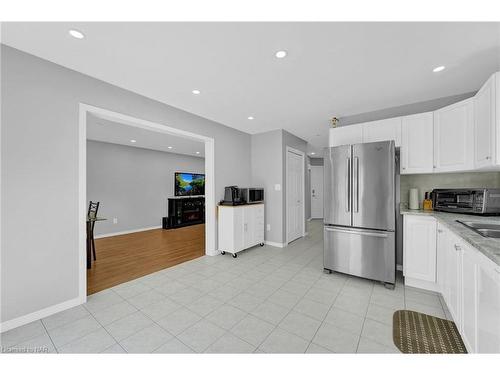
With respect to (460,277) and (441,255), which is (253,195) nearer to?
(441,255)

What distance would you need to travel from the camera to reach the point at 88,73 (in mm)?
2113

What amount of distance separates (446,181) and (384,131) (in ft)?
3.43

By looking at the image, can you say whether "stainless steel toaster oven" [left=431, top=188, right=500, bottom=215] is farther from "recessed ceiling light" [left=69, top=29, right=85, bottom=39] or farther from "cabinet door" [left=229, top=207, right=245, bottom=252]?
"recessed ceiling light" [left=69, top=29, right=85, bottom=39]

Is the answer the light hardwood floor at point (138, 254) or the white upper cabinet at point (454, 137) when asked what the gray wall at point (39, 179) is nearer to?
the light hardwood floor at point (138, 254)

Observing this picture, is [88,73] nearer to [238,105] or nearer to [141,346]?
[238,105]

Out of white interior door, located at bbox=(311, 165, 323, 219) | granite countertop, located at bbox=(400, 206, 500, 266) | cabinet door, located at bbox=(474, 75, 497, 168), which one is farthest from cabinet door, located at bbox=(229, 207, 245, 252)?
white interior door, located at bbox=(311, 165, 323, 219)

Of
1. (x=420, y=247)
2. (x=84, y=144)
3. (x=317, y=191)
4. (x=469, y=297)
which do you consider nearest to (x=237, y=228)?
(x=84, y=144)

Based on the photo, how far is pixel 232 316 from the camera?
6.23 ft

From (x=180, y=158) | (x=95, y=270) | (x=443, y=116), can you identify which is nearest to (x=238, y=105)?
(x=443, y=116)

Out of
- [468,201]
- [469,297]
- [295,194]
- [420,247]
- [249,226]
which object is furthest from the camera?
[295,194]

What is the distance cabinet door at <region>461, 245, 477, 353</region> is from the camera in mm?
1251

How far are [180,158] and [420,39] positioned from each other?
6.55m

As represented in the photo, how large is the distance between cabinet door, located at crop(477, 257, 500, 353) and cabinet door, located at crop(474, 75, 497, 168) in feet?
3.80

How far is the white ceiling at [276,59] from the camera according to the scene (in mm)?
1521
